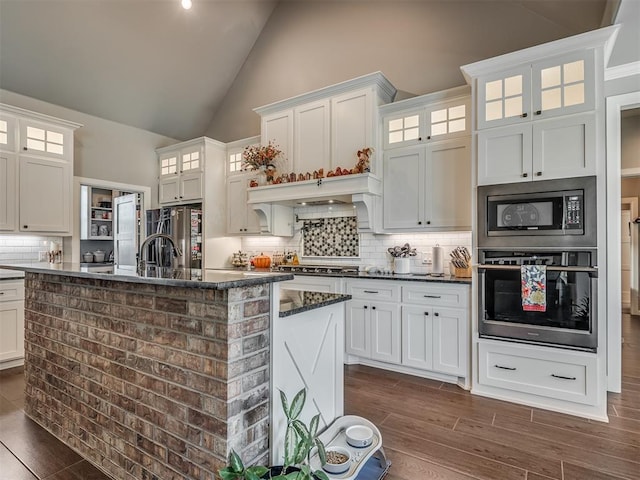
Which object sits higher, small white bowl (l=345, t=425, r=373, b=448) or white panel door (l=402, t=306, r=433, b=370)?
white panel door (l=402, t=306, r=433, b=370)

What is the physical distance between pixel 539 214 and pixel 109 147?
5185 millimetres

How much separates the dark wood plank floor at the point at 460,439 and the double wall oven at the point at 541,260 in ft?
1.85

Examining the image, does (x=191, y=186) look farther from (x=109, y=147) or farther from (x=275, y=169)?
(x=275, y=169)

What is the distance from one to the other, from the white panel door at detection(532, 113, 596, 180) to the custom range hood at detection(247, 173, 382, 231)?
151 centimetres

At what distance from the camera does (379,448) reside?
6.37 feet

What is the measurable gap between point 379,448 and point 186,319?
4.13 ft

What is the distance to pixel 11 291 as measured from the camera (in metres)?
3.62

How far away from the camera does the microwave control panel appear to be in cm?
262

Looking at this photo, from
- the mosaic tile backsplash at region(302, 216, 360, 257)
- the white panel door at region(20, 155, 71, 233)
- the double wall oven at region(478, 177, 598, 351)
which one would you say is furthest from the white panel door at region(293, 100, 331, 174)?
the white panel door at region(20, 155, 71, 233)

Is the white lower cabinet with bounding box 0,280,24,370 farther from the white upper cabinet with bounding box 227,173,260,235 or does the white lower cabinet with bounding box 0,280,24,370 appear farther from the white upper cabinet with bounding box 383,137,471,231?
the white upper cabinet with bounding box 383,137,471,231

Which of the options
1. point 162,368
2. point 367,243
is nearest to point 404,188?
point 367,243

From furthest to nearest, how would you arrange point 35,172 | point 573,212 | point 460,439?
point 35,172
point 573,212
point 460,439

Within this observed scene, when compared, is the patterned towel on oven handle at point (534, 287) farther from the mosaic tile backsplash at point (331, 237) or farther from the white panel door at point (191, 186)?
the white panel door at point (191, 186)

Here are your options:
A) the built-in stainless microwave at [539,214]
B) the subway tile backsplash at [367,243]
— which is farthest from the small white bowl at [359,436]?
the subway tile backsplash at [367,243]
